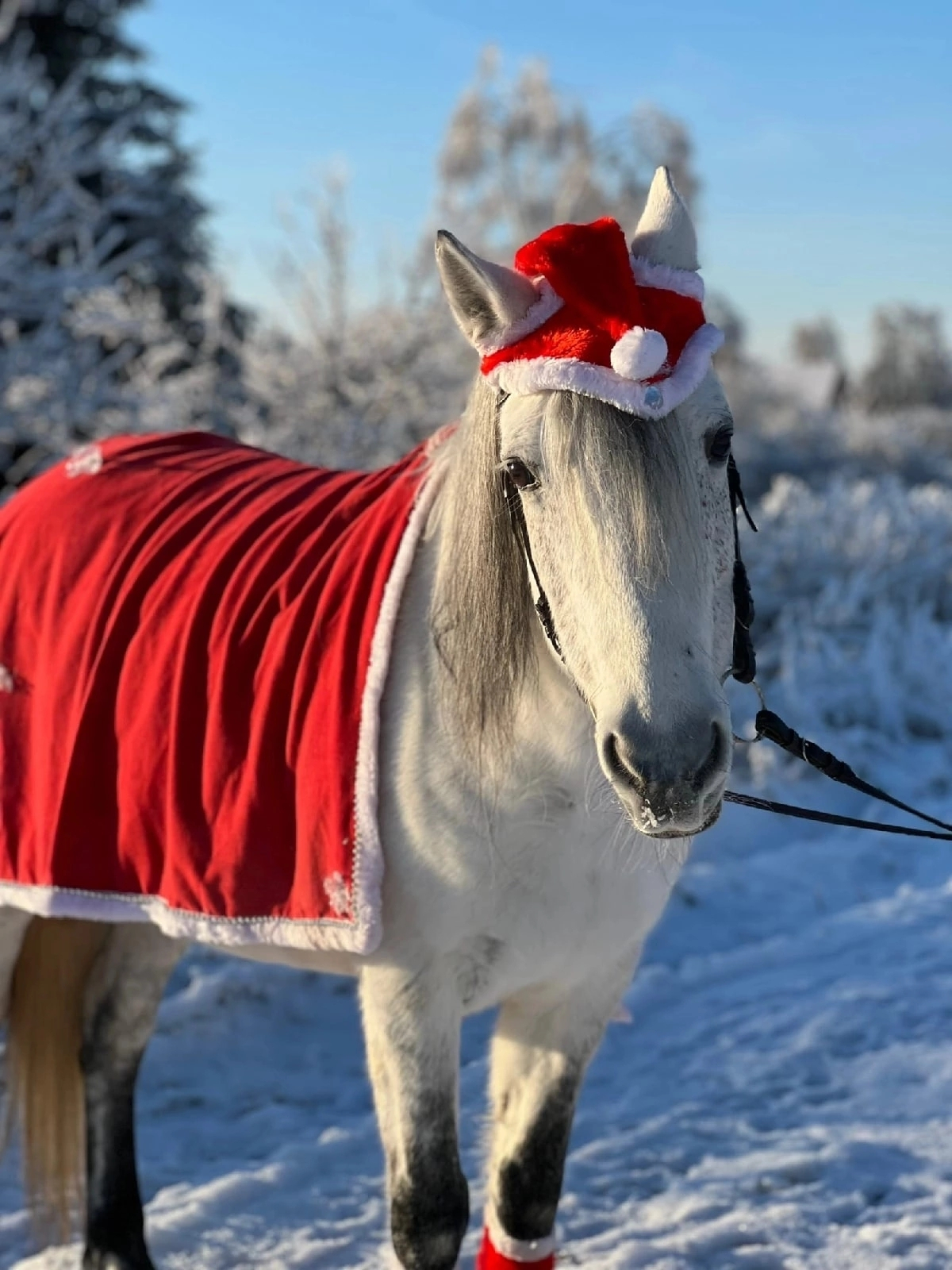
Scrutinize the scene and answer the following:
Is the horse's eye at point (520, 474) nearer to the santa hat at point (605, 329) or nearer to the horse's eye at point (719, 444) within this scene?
the santa hat at point (605, 329)

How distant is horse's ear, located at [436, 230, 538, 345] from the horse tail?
1.75m

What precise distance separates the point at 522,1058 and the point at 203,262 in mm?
12276

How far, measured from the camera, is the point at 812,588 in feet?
27.0

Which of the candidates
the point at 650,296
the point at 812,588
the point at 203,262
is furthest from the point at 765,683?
the point at 203,262

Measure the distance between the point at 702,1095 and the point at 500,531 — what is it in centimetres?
235

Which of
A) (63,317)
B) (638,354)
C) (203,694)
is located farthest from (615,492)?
(63,317)

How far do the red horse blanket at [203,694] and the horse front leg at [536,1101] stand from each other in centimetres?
44

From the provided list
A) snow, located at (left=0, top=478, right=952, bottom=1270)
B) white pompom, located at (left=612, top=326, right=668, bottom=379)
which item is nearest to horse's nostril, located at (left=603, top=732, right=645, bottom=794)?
white pompom, located at (left=612, top=326, right=668, bottom=379)

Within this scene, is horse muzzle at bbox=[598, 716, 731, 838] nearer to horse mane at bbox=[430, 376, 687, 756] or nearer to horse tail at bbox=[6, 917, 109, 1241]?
horse mane at bbox=[430, 376, 687, 756]

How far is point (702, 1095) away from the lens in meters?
3.41

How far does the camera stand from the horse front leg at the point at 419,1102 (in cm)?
190

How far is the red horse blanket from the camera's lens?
1.94 m

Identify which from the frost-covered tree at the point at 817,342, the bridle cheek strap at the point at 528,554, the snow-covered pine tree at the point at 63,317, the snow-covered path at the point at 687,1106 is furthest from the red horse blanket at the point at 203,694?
the frost-covered tree at the point at 817,342

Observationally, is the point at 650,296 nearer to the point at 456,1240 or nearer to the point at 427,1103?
the point at 427,1103
